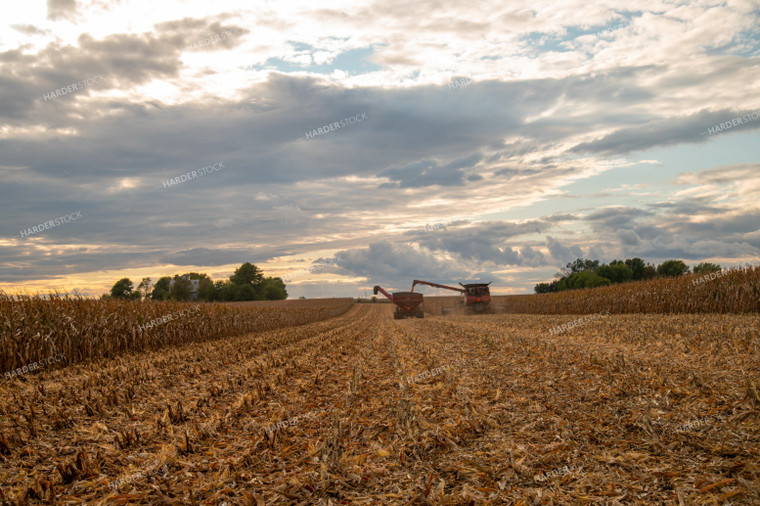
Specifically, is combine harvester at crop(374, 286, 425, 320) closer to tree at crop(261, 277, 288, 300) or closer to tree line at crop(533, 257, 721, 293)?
tree line at crop(533, 257, 721, 293)

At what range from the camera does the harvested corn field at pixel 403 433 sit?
15.2 ft

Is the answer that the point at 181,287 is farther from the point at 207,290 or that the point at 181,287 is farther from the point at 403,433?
the point at 403,433

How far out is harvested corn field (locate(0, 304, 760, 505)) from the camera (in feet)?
15.2

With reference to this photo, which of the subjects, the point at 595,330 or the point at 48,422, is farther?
the point at 595,330

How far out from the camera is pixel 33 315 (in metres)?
13.3

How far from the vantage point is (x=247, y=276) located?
350 ft

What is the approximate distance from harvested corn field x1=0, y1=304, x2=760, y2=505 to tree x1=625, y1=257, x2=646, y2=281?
281 ft

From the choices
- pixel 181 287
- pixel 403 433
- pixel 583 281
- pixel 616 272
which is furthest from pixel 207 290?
pixel 403 433

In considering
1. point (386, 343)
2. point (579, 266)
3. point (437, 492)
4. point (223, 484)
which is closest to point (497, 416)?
point (437, 492)

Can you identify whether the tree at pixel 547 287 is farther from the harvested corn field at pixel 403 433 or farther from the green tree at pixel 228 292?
the harvested corn field at pixel 403 433

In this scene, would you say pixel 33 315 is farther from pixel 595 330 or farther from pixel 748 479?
pixel 595 330

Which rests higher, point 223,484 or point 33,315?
point 33,315

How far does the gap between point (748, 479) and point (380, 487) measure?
3.75 meters

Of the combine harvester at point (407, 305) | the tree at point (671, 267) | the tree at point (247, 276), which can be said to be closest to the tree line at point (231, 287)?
the tree at point (247, 276)
